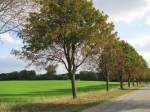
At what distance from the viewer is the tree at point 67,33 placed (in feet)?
118

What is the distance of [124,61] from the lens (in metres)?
82.2

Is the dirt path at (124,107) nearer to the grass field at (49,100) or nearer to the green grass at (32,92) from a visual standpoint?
the grass field at (49,100)

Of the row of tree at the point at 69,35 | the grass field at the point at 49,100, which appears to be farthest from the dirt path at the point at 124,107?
the row of tree at the point at 69,35

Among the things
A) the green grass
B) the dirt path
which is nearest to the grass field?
the green grass

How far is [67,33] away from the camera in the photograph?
3547cm

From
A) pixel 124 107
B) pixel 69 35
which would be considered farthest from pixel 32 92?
pixel 124 107

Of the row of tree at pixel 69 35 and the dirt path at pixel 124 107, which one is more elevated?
the row of tree at pixel 69 35

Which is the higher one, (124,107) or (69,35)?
(69,35)

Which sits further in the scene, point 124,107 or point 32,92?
point 32,92

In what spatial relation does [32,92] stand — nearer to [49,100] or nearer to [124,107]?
[49,100]

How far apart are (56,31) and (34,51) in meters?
3.39

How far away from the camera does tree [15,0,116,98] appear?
36.0m

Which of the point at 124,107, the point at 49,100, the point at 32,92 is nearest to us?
the point at 124,107

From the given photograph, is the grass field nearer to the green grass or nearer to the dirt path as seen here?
the green grass
